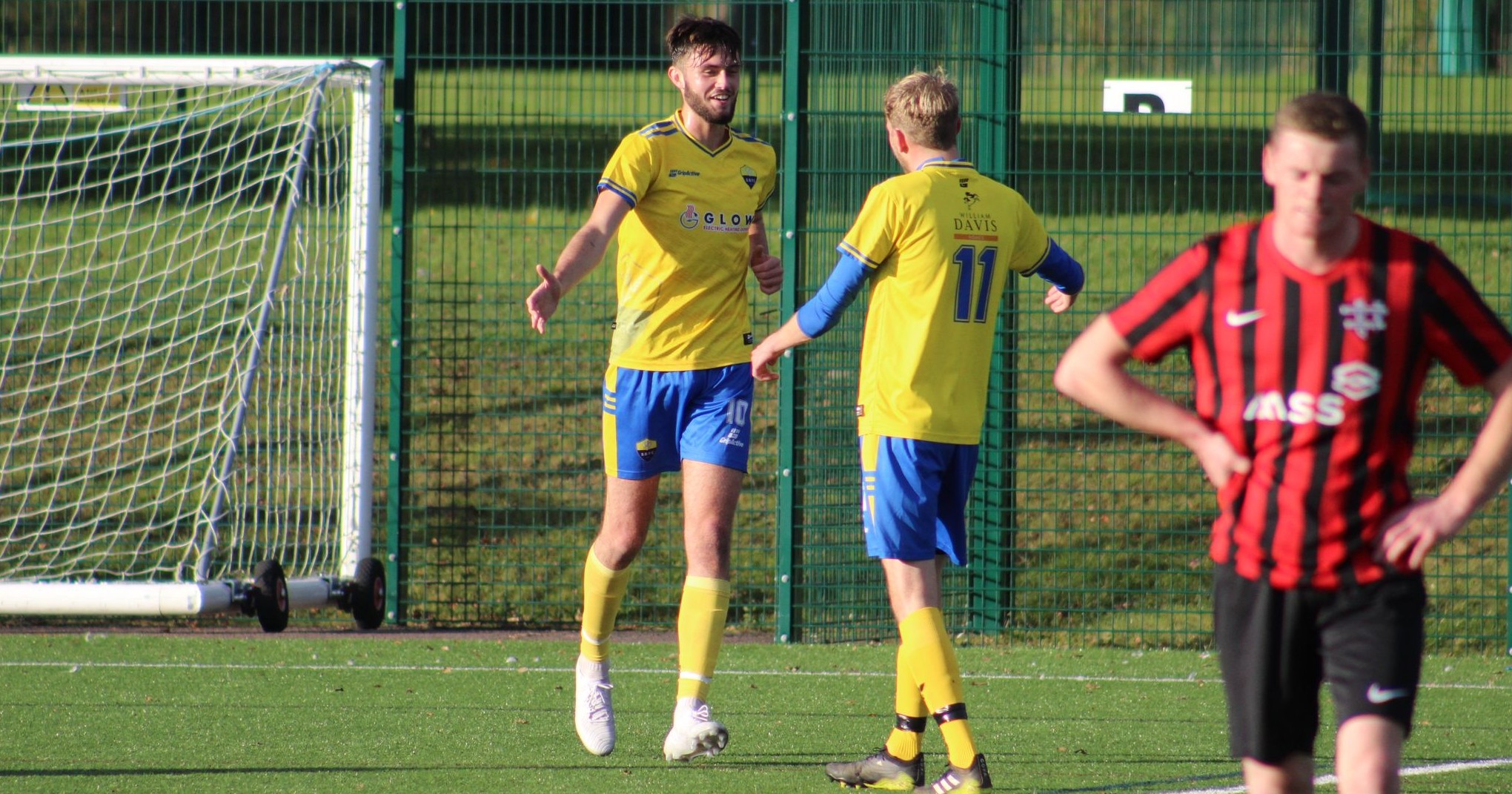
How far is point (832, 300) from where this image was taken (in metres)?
4.34

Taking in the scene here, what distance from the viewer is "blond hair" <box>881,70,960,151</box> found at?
14.6ft

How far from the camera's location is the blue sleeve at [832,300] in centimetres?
434

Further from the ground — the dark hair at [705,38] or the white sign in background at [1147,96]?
the white sign in background at [1147,96]

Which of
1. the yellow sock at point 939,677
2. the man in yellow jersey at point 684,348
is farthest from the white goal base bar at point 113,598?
the yellow sock at point 939,677

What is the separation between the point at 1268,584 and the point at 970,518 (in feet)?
16.3

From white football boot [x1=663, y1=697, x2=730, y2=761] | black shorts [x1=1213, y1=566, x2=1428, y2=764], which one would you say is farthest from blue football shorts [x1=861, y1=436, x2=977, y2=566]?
black shorts [x1=1213, y1=566, x2=1428, y2=764]

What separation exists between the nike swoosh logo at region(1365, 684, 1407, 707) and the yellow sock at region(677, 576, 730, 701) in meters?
2.45

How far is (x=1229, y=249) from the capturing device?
2.87 meters

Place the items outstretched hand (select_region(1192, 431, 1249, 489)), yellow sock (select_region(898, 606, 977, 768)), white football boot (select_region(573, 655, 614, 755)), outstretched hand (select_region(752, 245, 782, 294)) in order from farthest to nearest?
outstretched hand (select_region(752, 245, 782, 294))
white football boot (select_region(573, 655, 614, 755))
yellow sock (select_region(898, 606, 977, 768))
outstretched hand (select_region(1192, 431, 1249, 489))

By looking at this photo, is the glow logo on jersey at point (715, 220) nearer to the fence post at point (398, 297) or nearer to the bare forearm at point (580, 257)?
the bare forearm at point (580, 257)

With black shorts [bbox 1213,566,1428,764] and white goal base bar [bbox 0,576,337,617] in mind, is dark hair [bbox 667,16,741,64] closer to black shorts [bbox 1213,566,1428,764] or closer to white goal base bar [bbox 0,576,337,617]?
black shorts [bbox 1213,566,1428,764]

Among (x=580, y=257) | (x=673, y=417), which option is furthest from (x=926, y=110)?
(x=673, y=417)

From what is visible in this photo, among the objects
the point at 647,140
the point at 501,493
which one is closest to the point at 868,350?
the point at 647,140

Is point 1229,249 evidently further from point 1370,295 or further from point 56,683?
point 56,683
